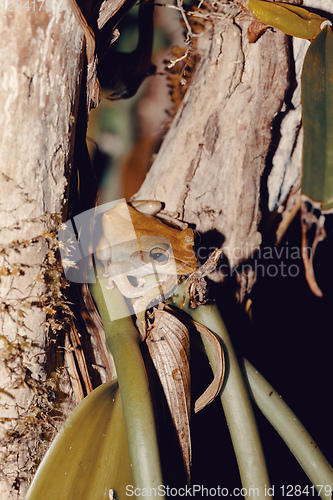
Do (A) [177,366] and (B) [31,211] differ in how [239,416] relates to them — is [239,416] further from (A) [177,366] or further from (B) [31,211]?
(B) [31,211]

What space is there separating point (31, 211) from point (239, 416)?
1.48 feet

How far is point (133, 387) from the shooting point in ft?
1.64

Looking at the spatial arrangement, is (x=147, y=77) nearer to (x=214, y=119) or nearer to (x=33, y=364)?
(x=214, y=119)

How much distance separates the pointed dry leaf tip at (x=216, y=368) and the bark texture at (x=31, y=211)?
0.74 feet

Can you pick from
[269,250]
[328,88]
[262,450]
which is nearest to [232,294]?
[269,250]

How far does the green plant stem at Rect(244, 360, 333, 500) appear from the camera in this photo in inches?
22.0

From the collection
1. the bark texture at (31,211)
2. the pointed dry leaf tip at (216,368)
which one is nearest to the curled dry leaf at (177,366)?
the pointed dry leaf tip at (216,368)

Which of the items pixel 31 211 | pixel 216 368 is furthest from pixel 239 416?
pixel 31 211

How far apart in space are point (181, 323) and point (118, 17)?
1.57 ft

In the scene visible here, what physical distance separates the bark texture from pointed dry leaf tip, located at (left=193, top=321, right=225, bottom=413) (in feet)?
0.74

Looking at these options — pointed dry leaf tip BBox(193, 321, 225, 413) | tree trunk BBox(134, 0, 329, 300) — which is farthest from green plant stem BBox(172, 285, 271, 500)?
tree trunk BBox(134, 0, 329, 300)

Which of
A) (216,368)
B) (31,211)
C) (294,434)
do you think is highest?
(31,211)

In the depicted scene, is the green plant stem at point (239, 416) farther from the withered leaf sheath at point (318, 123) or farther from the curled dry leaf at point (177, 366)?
the withered leaf sheath at point (318, 123)

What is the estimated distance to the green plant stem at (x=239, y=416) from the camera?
544 millimetres
